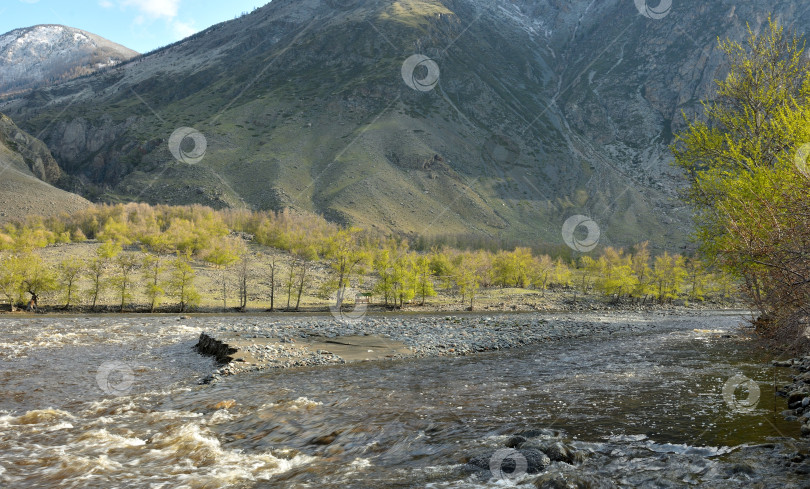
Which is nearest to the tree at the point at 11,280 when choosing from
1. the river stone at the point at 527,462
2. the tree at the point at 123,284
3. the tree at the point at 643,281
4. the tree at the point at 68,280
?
the tree at the point at 68,280

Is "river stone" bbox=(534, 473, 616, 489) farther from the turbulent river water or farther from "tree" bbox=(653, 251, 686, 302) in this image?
"tree" bbox=(653, 251, 686, 302)

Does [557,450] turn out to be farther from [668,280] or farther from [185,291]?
[668,280]

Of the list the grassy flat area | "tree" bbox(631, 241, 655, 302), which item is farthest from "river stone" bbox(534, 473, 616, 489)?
"tree" bbox(631, 241, 655, 302)

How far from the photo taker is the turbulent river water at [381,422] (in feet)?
32.1

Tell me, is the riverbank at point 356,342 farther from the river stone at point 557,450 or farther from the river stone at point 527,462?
the river stone at point 557,450

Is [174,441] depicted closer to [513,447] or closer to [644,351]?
[513,447]

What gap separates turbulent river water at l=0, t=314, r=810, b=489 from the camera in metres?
9.78

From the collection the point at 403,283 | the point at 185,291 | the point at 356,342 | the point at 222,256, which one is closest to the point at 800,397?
the point at 356,342

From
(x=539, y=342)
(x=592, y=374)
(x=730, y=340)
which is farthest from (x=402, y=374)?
(x=730, y=340)

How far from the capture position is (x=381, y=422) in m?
13.8

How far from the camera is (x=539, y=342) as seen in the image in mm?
35344

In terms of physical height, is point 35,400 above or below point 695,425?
below

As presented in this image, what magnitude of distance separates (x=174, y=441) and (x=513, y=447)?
894 centimetres

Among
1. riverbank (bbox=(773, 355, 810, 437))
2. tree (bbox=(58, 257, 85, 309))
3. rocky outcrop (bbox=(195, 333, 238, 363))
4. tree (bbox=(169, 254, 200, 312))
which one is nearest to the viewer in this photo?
riverbank (bbox=(773, 355, 810, 437))
